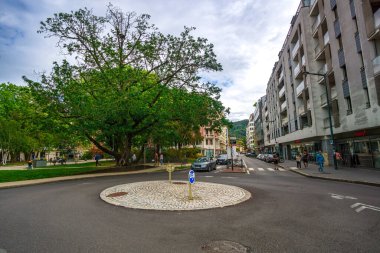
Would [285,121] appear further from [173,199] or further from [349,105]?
[173,199]

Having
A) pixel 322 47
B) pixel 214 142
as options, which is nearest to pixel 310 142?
pixel 322 47

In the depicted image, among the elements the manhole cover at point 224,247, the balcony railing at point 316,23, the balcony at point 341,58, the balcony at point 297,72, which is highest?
the balcony railing at point 316,23

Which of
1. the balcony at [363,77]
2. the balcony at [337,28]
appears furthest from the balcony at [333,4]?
the balcony at [363,77]

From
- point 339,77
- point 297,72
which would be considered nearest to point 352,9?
point 339,77

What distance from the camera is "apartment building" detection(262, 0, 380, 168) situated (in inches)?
709

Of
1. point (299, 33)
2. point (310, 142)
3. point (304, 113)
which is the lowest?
point (310, 142)

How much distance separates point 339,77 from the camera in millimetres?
22953

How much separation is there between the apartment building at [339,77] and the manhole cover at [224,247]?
18331mm

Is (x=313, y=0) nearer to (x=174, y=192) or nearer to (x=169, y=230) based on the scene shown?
(x=174, y=192)

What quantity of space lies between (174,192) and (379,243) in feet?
24.1

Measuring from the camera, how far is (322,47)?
26.5m

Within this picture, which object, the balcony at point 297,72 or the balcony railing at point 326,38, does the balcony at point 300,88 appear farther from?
the balcony railing at point 326,38

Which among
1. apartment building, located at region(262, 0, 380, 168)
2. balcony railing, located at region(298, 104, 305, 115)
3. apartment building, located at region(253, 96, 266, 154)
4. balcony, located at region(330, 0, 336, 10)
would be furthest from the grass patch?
apartment building, located at region(253, 96, 266, 154)

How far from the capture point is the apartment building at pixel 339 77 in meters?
18.0
